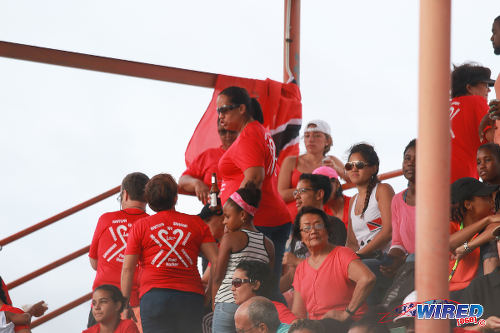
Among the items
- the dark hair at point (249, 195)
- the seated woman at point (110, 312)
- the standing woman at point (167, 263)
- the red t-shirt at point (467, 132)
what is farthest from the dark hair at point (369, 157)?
the seated woman at point (110, 312)

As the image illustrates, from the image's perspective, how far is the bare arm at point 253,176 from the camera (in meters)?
3.95

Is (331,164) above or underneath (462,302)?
above

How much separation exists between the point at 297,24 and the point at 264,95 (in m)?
0.87

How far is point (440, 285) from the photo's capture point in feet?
6.00

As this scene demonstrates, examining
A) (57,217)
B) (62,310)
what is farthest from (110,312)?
(57,217)

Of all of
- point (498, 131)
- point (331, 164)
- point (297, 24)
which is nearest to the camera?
point (498, 131)

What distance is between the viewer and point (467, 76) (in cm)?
428

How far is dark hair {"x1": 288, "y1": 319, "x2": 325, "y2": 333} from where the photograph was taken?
3226 millimetres

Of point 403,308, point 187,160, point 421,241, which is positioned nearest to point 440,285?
point 421,241

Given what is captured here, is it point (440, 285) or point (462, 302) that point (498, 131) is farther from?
point (440, 285)

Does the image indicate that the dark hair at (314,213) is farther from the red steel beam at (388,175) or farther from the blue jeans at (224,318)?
the red steel beam at (388,175)

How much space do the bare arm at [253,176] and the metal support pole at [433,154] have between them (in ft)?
7.03

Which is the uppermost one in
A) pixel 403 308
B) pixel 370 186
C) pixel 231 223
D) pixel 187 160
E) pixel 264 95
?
pixel 264 95

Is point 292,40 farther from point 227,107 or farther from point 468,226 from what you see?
point 468,226
